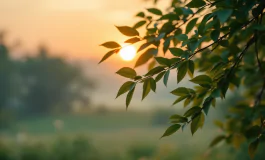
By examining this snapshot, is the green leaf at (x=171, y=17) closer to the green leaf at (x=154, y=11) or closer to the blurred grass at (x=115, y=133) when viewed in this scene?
the green leaf at (x=154, y=11)

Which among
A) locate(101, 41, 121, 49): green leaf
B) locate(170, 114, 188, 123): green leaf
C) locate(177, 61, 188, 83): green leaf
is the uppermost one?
locate(101, 41, 121, 49): green leaf

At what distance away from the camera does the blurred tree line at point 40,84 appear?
1160cm

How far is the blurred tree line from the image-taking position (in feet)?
38.1

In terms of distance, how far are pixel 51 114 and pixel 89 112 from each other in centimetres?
122

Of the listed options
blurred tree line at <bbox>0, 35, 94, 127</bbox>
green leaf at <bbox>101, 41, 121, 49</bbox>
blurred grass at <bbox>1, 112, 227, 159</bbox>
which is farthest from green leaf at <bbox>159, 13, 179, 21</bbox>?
blurred tree line at <bbox>0, 35, 94, 127</bbox>

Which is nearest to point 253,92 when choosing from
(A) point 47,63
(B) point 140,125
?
(B) point 140,125

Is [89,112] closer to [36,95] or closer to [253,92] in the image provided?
[36,95]

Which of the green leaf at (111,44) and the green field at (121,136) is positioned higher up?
the green field at (121,136)

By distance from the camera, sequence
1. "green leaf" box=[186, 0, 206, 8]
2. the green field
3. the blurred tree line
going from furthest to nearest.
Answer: the blurred tree line
the green field
"green leaf" box=[186, 0, 206, 8]

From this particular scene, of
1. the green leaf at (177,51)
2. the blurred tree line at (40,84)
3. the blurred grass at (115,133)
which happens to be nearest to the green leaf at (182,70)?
the green leaf at (177,51)

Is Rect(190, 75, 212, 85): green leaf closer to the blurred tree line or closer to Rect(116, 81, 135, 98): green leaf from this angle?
Rect(116, 81, 135, 98): green leaf

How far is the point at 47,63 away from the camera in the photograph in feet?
41.4

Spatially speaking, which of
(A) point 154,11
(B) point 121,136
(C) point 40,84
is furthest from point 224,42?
(C) point 40,84

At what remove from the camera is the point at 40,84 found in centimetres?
1234
